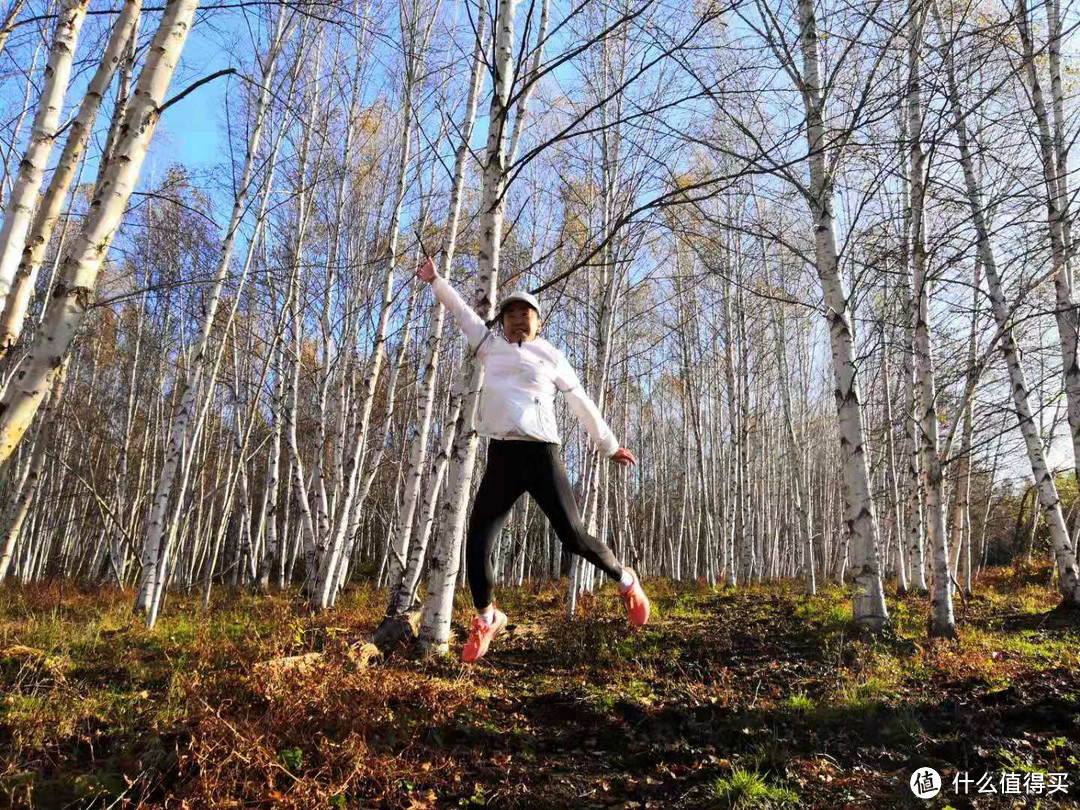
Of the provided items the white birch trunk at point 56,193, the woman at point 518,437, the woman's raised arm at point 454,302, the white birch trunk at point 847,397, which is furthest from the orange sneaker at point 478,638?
the white birch trunk at point 847,397

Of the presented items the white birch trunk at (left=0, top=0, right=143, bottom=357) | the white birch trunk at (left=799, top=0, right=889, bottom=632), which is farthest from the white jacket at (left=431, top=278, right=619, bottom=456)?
the white birch trunk at (left=799, top=0, right=889, bottom=632)

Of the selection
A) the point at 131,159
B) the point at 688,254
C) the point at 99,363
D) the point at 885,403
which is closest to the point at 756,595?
the point at 885,403

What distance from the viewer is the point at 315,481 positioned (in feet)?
33.2

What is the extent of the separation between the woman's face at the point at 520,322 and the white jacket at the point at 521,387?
44 mm

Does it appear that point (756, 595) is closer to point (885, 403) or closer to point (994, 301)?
point (885, 403)

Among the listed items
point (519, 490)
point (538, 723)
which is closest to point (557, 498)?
point (519, 490)

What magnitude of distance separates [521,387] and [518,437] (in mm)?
283

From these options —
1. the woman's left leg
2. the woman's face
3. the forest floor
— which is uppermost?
the woman's face

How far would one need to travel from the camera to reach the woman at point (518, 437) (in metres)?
3.21

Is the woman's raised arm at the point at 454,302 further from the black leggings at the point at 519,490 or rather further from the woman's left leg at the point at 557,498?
the woman's left leg at the point at 557,498

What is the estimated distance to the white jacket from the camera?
3.21 m

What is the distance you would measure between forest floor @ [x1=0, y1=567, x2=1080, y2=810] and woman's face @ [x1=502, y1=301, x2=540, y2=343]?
2.25m

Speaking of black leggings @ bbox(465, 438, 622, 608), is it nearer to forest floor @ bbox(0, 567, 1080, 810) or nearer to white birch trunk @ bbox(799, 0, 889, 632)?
forest floor @ bbox(0, 567, 1080, 810)

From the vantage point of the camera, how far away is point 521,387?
3277 mm
